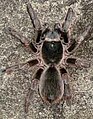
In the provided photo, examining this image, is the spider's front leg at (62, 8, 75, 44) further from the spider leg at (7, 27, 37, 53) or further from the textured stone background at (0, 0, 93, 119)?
the spider leg at (7, 27, 37, 53)

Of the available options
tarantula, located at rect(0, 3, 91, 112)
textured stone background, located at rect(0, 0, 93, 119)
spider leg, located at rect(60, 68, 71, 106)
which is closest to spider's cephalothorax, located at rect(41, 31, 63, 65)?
tarantula, located at rect(0, 3, 91, 112)

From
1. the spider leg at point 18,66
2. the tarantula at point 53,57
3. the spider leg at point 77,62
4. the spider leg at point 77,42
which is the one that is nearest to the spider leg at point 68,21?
the tarantula at point 53,57

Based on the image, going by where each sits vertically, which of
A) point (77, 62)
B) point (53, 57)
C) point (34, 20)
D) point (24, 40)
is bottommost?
point (77, 62)

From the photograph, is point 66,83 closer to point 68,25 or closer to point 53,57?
point 53,57

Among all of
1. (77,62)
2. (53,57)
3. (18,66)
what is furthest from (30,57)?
(77,62)

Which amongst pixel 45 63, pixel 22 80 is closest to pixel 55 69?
pixel 45 63
